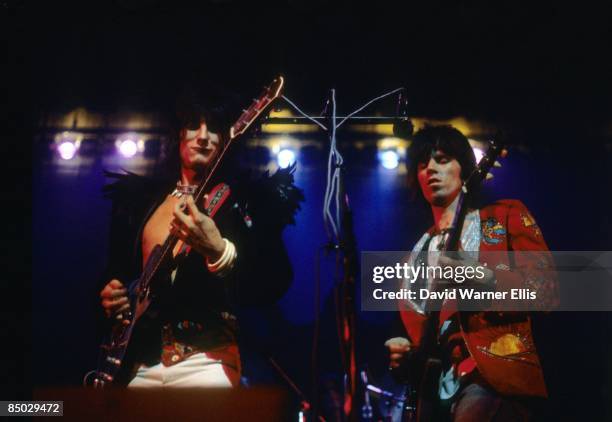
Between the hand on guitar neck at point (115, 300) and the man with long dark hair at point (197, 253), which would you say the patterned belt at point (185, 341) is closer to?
the man with long dark hair at point (197, 253)

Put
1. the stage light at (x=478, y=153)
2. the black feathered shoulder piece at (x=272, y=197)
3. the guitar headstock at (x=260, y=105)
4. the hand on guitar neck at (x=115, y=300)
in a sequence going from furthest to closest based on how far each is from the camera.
Answer: 1. the stage light at (x=478, y=153)
2. the black feathered shoulder piece at (x=272, y=197)
3. the hand on guitar neck at (x=115, y=300)
4. the guitar headstock at (x=260, y=105)

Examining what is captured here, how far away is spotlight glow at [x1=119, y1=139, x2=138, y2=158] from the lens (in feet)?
12.9

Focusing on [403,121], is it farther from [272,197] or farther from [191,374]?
[191,374]

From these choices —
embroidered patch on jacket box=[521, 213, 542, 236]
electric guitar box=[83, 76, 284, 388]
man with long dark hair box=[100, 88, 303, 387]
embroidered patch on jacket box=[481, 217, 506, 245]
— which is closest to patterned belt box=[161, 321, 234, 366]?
man with long dark hair box=[100, 88, 303, 387]

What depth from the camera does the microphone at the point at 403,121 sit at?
3625 millimetres

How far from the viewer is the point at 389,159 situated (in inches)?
154

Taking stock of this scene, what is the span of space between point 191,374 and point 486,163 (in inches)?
80.9

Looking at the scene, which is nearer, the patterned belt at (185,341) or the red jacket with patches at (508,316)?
the red jacket with patches at (508,316)

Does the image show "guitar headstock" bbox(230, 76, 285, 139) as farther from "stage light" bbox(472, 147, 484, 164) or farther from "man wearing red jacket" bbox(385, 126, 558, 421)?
"stage light" bbox(472, 147, 484, 164)

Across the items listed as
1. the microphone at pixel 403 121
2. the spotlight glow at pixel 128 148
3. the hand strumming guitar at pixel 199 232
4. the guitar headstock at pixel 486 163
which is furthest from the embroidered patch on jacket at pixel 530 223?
the spotlight glow at pixel 128 148

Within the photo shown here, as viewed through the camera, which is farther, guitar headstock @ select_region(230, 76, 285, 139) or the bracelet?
the bracelet

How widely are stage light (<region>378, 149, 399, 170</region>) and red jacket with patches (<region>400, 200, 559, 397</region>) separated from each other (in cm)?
72

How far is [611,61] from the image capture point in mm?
3986

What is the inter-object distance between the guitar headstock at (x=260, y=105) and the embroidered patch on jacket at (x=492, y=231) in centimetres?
148
